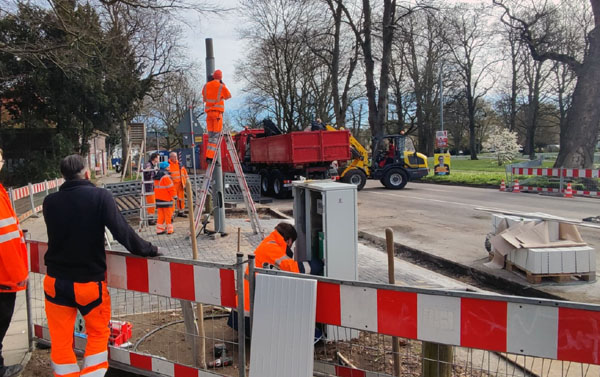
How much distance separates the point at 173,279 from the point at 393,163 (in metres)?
18.0

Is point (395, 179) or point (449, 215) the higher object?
point (395, 179)

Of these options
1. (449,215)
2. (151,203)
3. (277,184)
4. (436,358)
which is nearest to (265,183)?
(277,184)

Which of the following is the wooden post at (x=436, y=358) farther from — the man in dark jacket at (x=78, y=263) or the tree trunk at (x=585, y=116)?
the tree trunk at (x=585, y=116)

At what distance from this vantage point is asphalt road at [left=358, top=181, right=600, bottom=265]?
8633mm

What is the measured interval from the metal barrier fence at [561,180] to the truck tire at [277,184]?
920 centimetres

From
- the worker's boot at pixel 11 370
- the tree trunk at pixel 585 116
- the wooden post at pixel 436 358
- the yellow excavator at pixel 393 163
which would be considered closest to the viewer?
the wooden post at pixel 436 358

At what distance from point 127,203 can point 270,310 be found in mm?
11085

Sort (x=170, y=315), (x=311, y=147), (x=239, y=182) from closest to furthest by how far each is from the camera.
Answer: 1. (x=170, y=315)
2. (x=239, y=182)
3. (x=311, y=147)

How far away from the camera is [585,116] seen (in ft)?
59.0

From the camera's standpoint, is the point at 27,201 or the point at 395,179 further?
the point at 395,179

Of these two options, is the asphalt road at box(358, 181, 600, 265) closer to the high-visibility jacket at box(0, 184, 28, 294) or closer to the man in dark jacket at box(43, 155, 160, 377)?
the man in dark jacket at box(43, 155, 160, 377)

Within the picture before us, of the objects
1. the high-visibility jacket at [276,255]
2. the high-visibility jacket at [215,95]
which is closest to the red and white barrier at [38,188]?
the high-visibility jacket at [215,95]

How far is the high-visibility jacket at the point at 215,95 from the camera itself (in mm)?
8578

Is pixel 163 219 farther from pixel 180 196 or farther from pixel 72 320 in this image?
pixel 72 320
